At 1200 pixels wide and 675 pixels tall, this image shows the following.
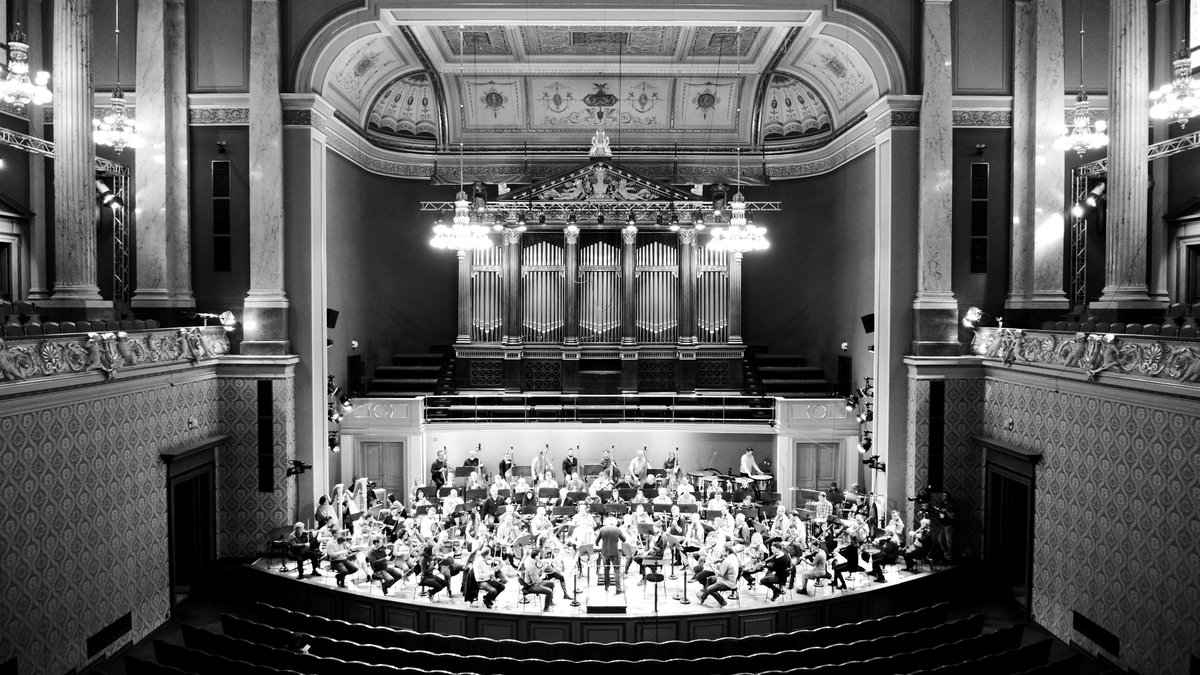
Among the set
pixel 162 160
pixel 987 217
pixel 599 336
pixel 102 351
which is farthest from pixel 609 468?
pixel 162 160

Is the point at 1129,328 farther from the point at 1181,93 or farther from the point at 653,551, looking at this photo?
the point at 653,551

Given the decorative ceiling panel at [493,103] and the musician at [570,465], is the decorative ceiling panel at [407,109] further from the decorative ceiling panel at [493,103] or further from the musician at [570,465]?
the musician at [570,465]

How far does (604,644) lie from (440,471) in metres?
7.15

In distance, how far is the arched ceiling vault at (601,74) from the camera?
13.9 m

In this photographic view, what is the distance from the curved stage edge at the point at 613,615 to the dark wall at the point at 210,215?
17.4ft

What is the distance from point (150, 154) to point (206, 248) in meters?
1.89

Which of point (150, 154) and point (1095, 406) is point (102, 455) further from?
point (1095, 406)

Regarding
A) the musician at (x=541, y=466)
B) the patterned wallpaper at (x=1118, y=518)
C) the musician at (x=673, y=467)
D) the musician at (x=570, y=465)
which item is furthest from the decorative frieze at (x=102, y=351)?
the patterned wallpaper at (x=1118, y=518)

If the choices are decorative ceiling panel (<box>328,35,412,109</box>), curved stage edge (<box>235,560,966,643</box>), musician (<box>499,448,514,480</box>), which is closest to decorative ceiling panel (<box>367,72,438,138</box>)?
decorative ceiling panel (<box>328,35,412,109</box>)

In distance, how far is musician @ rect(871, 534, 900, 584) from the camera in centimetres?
1179

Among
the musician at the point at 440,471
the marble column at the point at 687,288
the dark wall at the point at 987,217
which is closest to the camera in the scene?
the dark wall at the point at 987,217

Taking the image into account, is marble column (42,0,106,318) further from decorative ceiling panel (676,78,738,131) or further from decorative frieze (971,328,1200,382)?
decorative frieze (971,328,1200,382)

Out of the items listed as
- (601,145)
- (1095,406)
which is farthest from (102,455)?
(1095,406)

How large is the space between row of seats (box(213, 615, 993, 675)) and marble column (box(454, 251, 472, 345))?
9.91 meters
